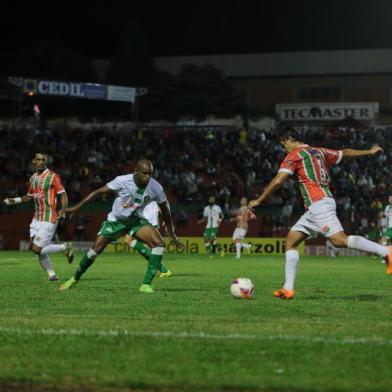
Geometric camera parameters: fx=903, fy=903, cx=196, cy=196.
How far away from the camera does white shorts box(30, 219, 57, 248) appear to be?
1736cm

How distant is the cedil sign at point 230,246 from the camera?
40.2 meters

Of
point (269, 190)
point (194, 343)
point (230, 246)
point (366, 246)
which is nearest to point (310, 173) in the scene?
point (269, 190)

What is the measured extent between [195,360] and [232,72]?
95.2m

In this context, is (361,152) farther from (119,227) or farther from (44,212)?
(44,212)

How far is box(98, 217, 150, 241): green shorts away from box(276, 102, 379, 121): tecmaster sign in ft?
253

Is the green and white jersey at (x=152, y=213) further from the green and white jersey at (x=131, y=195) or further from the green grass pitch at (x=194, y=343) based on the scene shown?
the green grass pitch at (x=194, y=343)

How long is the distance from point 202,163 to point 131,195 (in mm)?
37992

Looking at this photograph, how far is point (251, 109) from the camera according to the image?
9975 cm

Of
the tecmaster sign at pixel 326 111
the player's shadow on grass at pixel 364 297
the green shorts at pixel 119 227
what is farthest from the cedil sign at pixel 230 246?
the tecmaster sign at pixel 326 111

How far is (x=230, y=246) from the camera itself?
135 feet

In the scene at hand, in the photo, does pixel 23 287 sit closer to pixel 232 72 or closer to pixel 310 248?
pixel 310 248

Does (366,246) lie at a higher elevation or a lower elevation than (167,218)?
lower

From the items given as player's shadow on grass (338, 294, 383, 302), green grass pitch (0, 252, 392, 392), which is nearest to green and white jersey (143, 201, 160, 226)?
green grass pitch (0, 252, 392, 392)

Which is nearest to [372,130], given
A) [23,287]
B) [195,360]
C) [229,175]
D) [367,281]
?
[229,175]
